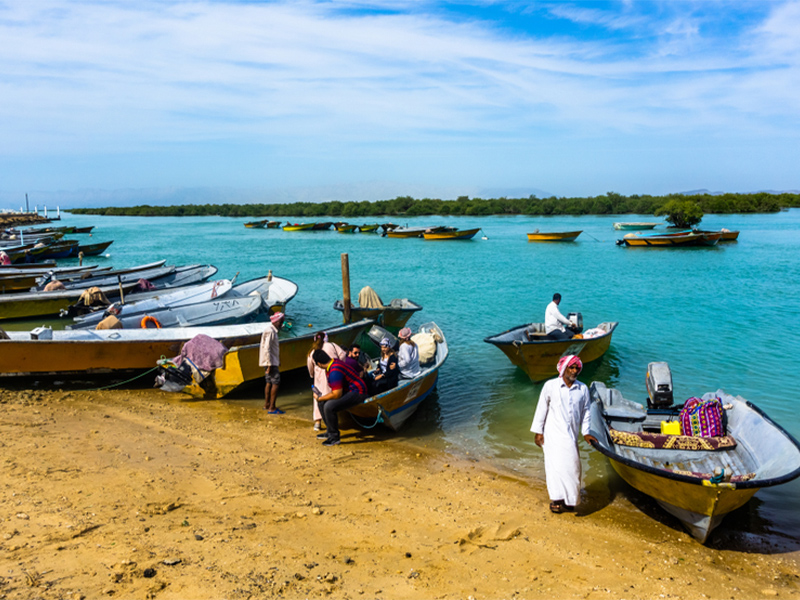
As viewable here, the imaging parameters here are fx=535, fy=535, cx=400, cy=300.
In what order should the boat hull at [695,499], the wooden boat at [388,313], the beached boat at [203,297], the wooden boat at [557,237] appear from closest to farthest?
the boat hull at [695,499]
the beached boat at [203,297]
the wooden boat at [388,313]
the wooden boat at [557,237]

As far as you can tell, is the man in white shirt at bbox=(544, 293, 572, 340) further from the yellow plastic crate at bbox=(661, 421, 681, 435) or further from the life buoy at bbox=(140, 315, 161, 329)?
the life buoy at bbox=(140, 315, 161, 329)

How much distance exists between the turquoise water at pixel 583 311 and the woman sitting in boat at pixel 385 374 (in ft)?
3.31

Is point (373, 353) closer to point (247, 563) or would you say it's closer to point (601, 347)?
point (601, 347)

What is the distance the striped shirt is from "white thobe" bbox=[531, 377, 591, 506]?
2.69 metres

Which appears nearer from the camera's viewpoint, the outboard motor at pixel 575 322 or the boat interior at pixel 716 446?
the boat interior at pixel 716 446

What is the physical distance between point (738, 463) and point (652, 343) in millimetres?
8928

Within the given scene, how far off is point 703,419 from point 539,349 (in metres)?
3.87

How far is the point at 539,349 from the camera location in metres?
10.4

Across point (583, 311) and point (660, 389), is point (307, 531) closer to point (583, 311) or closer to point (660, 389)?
point (660, 389)

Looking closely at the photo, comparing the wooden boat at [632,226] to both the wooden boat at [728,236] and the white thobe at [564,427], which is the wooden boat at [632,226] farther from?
the white thobe at [564,427]

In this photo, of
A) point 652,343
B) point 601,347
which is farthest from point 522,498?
point 652,343

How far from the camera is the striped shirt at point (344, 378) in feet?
24.0

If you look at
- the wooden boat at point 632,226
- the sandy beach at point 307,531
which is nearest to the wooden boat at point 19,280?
the sandy beach at point 307,531

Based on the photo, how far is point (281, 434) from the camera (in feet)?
26.8
